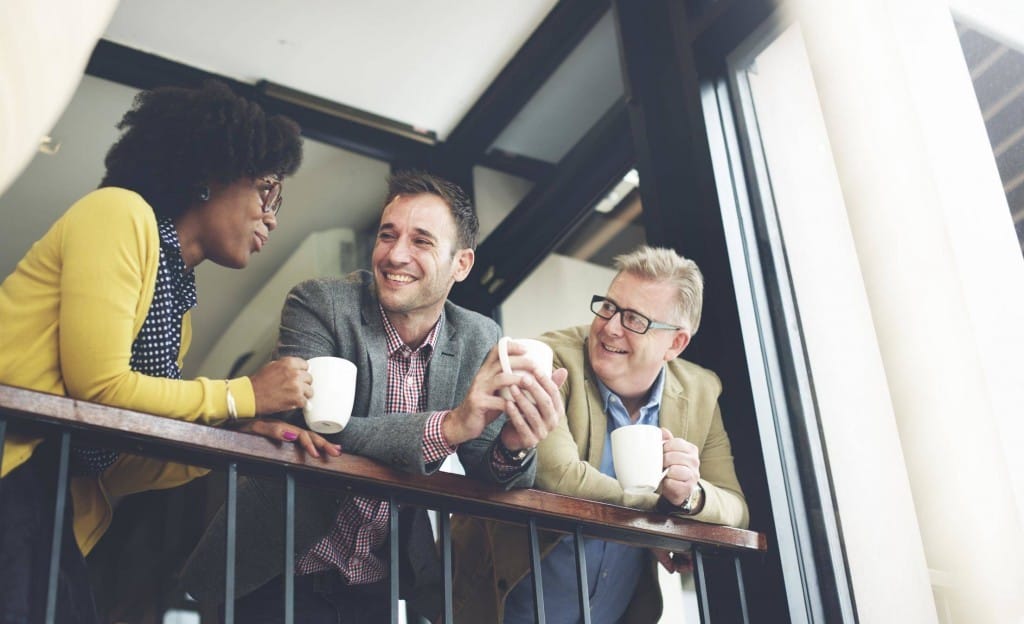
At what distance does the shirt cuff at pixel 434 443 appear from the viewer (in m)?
1.87

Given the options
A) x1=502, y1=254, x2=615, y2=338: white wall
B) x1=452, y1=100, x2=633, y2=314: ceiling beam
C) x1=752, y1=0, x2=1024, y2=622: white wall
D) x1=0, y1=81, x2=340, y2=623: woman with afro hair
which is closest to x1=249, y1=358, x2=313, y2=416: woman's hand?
x1=0, y1=81, x2=340, y2=623: woman with afro hair

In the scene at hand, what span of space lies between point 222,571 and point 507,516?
0.57m

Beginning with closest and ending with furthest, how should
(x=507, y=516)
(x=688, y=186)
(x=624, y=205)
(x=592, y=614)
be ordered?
(x=507, y=516)
(x=592, y=614)
(x=688, y=186)
(x=624, y=205)

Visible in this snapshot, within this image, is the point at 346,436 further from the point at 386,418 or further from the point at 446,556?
the point at 446,556

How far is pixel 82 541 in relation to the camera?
184cm

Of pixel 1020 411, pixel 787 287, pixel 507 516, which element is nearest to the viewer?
pixel 507 516

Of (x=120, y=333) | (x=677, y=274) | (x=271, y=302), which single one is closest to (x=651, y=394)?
(x=677, y=274)

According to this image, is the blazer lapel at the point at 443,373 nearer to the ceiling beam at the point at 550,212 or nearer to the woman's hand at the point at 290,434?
the woman's hand at the point at 290,434

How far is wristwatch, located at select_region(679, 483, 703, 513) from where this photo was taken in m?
2.16

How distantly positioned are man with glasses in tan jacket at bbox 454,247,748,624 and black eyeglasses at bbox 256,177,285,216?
0.72m

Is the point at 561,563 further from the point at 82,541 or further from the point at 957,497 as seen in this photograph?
the point at 82,541

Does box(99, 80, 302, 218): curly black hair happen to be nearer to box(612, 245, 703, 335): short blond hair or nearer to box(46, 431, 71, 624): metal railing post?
box(46, 431, 71, 624): metal railing post

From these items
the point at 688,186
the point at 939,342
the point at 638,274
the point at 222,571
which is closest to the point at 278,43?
the point at 688,186

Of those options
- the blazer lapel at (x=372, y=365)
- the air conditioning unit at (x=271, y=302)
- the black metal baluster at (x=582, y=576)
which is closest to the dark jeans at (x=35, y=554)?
the blazer lapel at (x=372, y=365)
